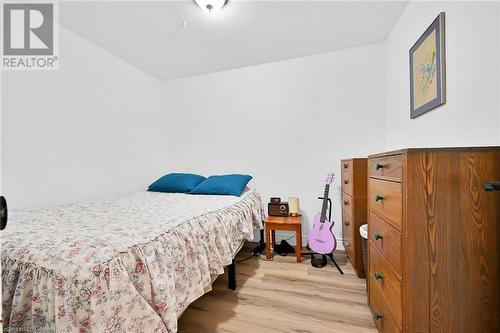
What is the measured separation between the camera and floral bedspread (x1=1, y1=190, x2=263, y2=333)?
73cm

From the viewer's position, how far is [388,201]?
1062mm

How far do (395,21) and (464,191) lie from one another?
1.96 m

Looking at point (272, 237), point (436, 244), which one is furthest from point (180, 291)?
point (272, 237)

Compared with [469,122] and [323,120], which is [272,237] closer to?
[323,120]

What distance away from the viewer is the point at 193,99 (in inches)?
125

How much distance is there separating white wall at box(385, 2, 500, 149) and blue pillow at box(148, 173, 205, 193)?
2.24m

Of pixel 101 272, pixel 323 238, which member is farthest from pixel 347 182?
pixel 101 272

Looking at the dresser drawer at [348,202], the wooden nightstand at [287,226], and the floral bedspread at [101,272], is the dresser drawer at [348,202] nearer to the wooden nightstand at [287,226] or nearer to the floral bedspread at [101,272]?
the wooden nightstand at [287,226]

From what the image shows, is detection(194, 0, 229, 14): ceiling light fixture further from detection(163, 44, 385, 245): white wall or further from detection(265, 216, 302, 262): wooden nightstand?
detection(265, 216, 302, 262): wooden nightstand

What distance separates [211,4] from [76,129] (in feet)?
5.59

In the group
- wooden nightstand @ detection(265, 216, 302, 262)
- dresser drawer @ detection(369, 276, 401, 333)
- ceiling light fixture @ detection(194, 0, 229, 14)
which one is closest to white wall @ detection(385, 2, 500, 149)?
dresser drawer @ detection(369, 276, 401, 333)

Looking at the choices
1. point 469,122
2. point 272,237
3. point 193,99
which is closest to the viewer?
point 469,122

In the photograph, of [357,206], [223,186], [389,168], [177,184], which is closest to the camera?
[389,168]

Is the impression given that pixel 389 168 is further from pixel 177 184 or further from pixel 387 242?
pixel 177 184
